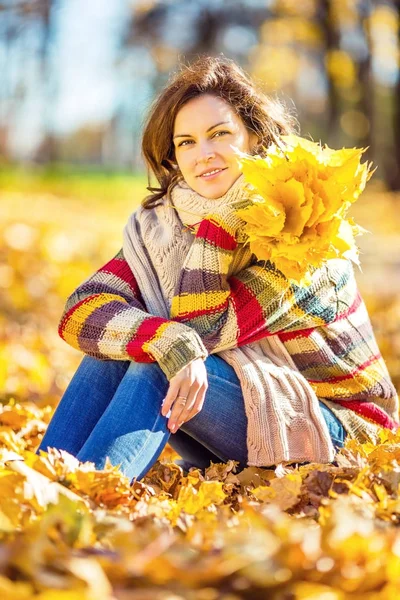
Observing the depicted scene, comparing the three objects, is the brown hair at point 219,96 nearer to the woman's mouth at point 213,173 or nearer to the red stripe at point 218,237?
the woman's mouth at point 213,173

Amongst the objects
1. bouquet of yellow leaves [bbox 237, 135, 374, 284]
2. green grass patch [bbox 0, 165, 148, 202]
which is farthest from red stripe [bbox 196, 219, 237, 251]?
green grass patch [bbox 0, 165, 148, 202]

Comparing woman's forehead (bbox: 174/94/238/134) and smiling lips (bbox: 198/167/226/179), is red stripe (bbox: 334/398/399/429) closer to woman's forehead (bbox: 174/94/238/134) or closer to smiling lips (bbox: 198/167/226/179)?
smiling lips (bbox: 198/167/226/179)

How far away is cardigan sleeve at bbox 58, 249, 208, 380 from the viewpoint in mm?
2029

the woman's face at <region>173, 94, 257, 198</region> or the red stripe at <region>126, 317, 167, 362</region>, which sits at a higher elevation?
the woman's face at <region>173, 94, 257, 198</region>

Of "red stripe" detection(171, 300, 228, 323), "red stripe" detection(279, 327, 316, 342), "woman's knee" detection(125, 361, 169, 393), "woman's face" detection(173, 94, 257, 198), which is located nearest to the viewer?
"woman's knee" detection(125, 361, 169, 393)

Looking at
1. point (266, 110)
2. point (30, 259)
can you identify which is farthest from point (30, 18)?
point (266, 110)

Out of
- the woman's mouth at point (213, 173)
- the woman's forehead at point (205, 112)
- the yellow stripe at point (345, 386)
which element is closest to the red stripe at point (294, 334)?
the yellow stripe at point (345, 386)

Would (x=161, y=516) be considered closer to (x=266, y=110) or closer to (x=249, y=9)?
(x=266, y=110)

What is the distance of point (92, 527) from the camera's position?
4.70 ft

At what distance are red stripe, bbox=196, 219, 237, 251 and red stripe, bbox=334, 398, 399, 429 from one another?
21.9 inches

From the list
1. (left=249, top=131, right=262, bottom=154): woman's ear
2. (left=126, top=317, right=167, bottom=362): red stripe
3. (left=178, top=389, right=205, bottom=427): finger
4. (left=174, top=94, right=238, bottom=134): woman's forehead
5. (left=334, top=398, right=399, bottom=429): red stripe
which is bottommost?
(left=334, top=398, right=399, bottom=429): red stripe

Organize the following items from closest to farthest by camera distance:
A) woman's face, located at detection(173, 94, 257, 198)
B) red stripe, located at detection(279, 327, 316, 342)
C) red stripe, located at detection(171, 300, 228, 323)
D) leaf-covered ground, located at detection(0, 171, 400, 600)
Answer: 1. leaf-covered ground, located at detection(0, 171, 400, 600)
2. red stripe, located at detection(171, 300, 228, 323)
3. red stripe, located at detection(279, 327, 316, 342)
4. woman's face, located at detection(173, 94, 257, 198)

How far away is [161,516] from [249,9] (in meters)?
20.7

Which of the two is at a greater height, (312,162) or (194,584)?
(312,162)
